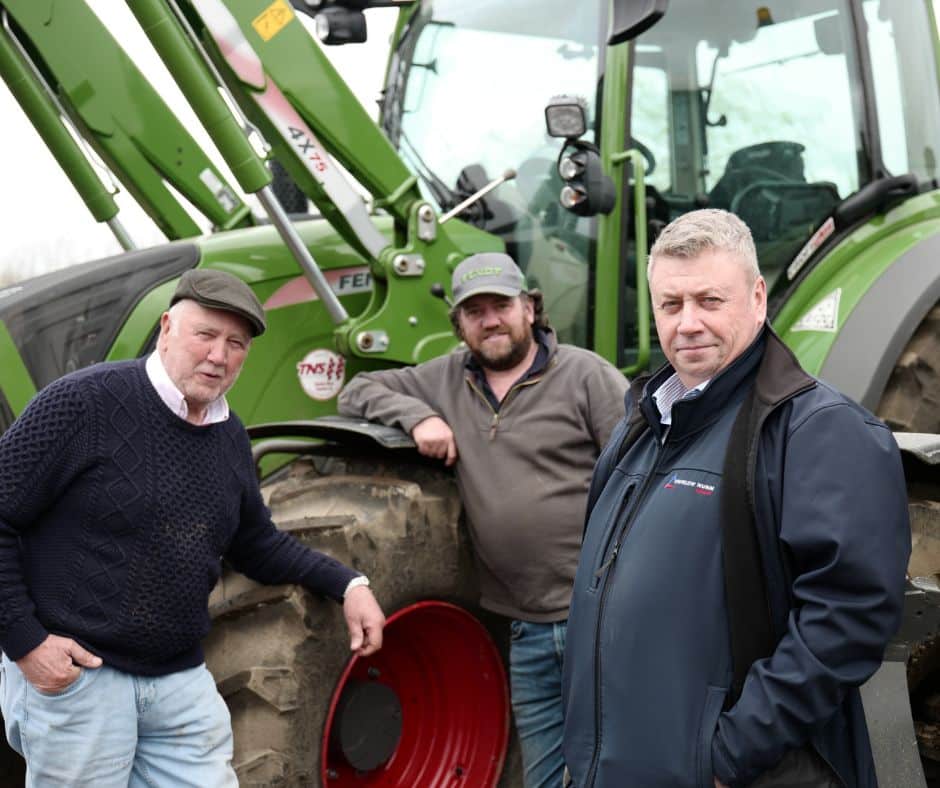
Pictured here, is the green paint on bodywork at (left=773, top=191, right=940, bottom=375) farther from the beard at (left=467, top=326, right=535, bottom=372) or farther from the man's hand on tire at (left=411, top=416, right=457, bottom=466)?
the man's hand on tire at (left=411, top=416, right=457, bottom=466)

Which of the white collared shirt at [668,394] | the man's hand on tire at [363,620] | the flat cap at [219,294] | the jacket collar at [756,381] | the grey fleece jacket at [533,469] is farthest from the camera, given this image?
the grey fleece jacket at [533,469]

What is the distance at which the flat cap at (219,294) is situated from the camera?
2723mm

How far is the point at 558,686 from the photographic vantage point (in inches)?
135

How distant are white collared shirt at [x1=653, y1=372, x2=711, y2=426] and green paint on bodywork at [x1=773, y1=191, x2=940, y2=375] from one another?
195cm

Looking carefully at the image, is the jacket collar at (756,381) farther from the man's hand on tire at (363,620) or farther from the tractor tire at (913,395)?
the tractor tire at (913,395)

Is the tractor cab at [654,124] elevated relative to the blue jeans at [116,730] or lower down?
elevated

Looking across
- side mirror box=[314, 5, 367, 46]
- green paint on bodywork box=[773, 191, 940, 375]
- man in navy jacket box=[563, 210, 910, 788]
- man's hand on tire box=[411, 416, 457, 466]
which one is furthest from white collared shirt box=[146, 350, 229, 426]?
green paint on bodywork box=[773, 191, 940, 375]

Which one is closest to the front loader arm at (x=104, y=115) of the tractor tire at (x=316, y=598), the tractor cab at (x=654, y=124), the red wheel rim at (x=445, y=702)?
the tractor cab at (x=654, y=124)

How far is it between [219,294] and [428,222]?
58.0 inches

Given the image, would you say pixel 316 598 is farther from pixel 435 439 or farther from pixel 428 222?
pixel 428 222

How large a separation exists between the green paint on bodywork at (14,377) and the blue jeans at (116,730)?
114 cm

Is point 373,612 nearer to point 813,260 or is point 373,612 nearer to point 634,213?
point 634,213

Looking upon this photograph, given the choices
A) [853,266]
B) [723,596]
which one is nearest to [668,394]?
[723,596]

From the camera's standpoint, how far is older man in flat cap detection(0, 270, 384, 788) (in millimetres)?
2555
